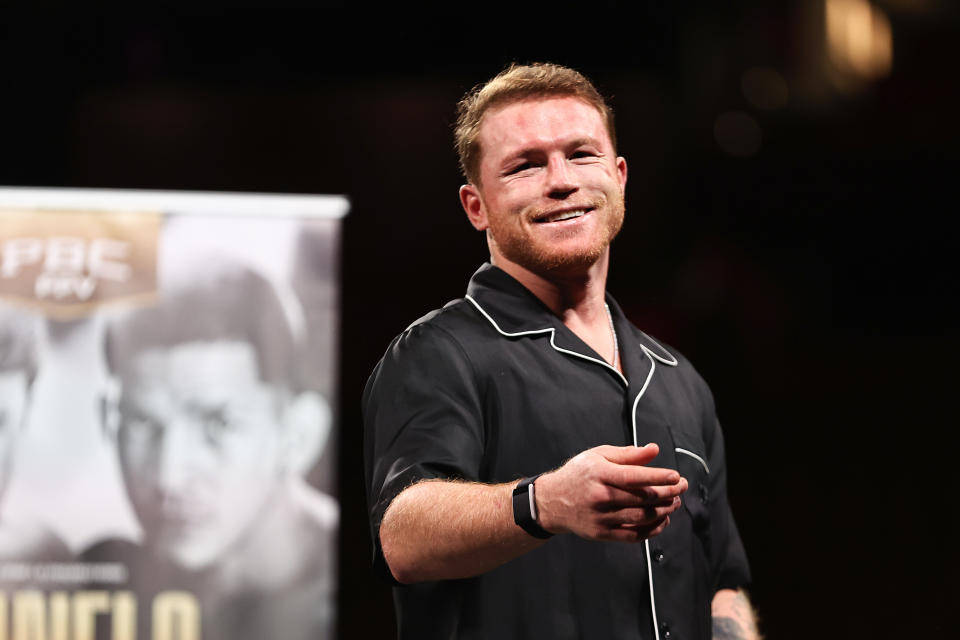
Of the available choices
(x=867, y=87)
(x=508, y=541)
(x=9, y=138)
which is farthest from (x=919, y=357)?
(x=9, y=138)

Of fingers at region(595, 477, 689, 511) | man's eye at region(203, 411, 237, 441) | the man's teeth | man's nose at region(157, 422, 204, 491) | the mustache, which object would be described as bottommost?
fingers at region(595, 477, 689, 511)

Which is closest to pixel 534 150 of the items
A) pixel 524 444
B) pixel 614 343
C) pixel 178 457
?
pixel 614 343

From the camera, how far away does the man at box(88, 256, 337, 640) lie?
3090 millimetres

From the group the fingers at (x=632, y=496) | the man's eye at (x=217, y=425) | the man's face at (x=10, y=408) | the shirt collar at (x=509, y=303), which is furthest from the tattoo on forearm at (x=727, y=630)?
the man's face at (x=10, y=408)

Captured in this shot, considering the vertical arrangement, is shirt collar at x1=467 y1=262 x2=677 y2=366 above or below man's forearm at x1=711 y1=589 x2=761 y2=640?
above

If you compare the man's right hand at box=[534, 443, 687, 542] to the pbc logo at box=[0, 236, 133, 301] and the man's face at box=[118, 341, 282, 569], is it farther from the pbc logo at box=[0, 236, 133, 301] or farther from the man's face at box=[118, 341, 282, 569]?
the pbc logo at box=[0, 236, 133, 301]

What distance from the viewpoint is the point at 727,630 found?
64.4 inches

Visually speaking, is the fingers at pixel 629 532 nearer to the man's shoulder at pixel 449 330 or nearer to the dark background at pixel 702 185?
the man's shoulder at pixel 449 330

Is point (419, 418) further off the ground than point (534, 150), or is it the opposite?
point (534, 150)

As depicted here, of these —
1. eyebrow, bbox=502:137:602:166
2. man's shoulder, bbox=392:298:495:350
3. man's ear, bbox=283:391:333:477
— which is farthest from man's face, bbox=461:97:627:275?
man's ear, bbox=283:391:333:477

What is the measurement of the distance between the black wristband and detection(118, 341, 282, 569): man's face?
83.6 inches

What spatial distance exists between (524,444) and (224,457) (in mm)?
1931

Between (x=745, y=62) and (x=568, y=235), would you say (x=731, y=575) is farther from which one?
(x=745, y=62)

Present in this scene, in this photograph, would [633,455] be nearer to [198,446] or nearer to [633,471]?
[633,471]
